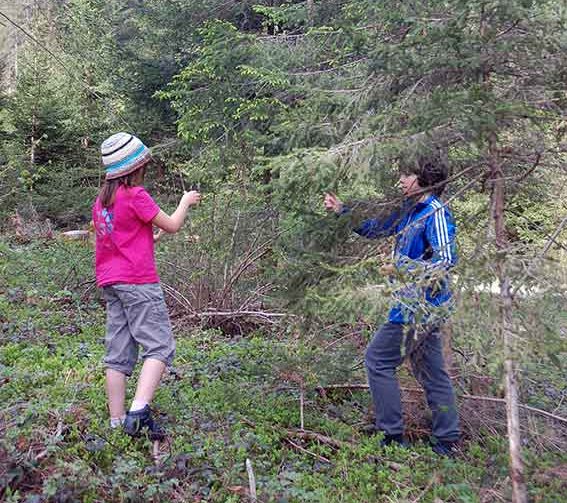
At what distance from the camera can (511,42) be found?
373cm

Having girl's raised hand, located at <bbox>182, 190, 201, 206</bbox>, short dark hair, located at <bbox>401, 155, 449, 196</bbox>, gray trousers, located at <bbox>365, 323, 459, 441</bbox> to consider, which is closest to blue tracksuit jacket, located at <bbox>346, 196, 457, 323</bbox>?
short dark hair, located at <bbox>401, 155, 449, 196</bbox>

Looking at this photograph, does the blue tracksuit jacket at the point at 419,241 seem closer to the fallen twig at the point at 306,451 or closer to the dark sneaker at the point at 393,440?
the dark sneaker at the point at 393,440

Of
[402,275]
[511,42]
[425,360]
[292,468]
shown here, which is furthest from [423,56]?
[292,468]

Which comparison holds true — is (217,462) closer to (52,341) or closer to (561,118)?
(561,118)

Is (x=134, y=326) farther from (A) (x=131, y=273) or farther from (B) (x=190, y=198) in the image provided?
(B) (x=190, y=198)

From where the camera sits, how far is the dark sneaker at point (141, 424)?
4.27m

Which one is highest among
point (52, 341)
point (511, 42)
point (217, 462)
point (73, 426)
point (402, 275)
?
point (511, 42)

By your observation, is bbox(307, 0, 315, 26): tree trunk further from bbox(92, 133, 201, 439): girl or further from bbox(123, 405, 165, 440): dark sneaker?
bbox(123, 405, 165, 440): dark sneaker

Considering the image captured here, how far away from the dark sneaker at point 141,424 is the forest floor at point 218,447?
0.23 feet

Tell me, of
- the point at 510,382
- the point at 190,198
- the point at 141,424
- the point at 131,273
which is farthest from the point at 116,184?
the point at 510,382

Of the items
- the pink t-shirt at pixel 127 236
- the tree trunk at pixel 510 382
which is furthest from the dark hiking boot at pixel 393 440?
the pink t-shirt at pixel 127 236

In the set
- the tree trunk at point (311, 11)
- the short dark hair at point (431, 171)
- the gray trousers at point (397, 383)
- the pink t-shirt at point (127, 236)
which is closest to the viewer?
the short dark hair at point (431, 171)

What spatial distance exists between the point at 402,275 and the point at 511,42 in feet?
5.06

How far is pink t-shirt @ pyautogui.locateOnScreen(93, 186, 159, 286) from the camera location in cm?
434
